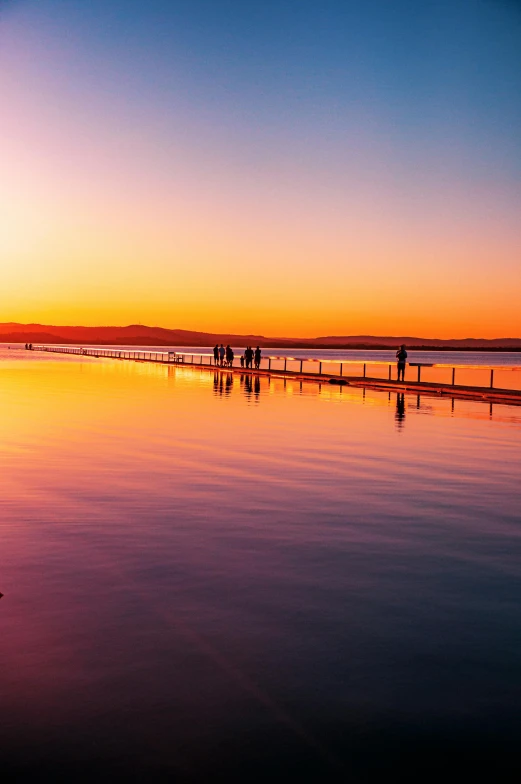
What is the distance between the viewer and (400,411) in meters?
Result: 30.6

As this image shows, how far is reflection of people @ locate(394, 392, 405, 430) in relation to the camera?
1012 inches

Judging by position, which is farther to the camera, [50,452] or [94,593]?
[50,452]

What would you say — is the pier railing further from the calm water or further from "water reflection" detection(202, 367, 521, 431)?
the calm water

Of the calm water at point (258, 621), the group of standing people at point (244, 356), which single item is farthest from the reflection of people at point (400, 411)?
the group of standing people at point (244, 356)

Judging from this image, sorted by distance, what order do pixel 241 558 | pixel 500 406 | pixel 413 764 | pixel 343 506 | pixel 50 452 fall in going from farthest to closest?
pixel 500 406 < pixel 50 452 < pixel 343 506 < pixel 241 558 < pixel 413 764

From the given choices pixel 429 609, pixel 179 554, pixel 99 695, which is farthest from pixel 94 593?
pixel 429 609

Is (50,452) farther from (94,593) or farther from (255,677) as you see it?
(255,677)

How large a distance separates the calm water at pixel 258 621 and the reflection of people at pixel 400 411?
29.6ft

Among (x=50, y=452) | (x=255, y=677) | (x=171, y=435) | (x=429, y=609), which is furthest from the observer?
(x=171, y=435)

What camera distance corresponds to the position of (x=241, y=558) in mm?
9266

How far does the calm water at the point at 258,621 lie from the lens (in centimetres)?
487

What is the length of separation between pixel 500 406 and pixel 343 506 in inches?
919

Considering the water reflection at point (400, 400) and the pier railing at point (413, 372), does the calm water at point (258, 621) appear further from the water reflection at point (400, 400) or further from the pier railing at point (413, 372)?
the pier railing at point (413, 372)

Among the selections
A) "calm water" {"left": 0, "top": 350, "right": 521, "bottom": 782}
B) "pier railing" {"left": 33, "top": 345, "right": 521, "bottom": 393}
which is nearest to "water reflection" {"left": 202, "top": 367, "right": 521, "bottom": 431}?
"pier railing" {"left": 33, "top": 345, "right": 521, "bottom": 393}
